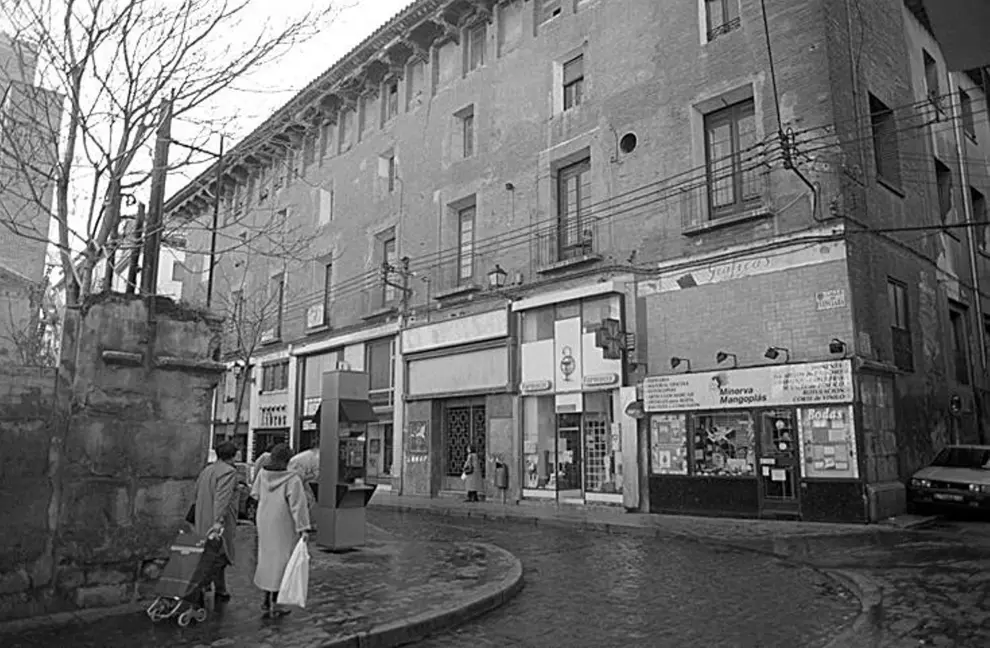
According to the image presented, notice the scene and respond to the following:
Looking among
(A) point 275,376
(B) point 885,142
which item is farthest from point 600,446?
(A) point 275,376

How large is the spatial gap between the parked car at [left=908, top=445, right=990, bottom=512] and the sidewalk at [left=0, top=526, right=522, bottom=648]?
9.82 meters

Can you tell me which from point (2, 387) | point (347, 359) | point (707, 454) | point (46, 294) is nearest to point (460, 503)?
point (707, 454)

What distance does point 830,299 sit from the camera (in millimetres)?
15562

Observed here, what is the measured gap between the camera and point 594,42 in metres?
21.3

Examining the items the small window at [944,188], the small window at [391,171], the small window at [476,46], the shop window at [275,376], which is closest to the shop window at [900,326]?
the small window at [944,188]

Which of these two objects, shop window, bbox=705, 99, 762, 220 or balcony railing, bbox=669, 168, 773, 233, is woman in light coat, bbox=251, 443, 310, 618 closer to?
balcony railing, bbox=669, 168, 773, 233

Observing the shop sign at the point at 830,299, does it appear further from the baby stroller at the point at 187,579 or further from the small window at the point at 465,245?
the baby stroller at the point at 187,579

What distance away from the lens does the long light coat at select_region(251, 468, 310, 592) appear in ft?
23.7

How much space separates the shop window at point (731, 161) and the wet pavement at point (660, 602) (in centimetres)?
822

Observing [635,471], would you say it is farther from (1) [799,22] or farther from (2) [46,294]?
(2) [46,294]

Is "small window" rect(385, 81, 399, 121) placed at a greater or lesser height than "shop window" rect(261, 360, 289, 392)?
greater

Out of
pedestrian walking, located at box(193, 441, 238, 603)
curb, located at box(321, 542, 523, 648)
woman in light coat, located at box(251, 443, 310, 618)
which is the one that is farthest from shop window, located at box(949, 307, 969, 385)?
pedestrian walking, located at box(193, 441, 238, 603)

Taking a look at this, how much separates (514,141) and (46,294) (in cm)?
1333

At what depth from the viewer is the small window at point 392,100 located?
92.7ft
